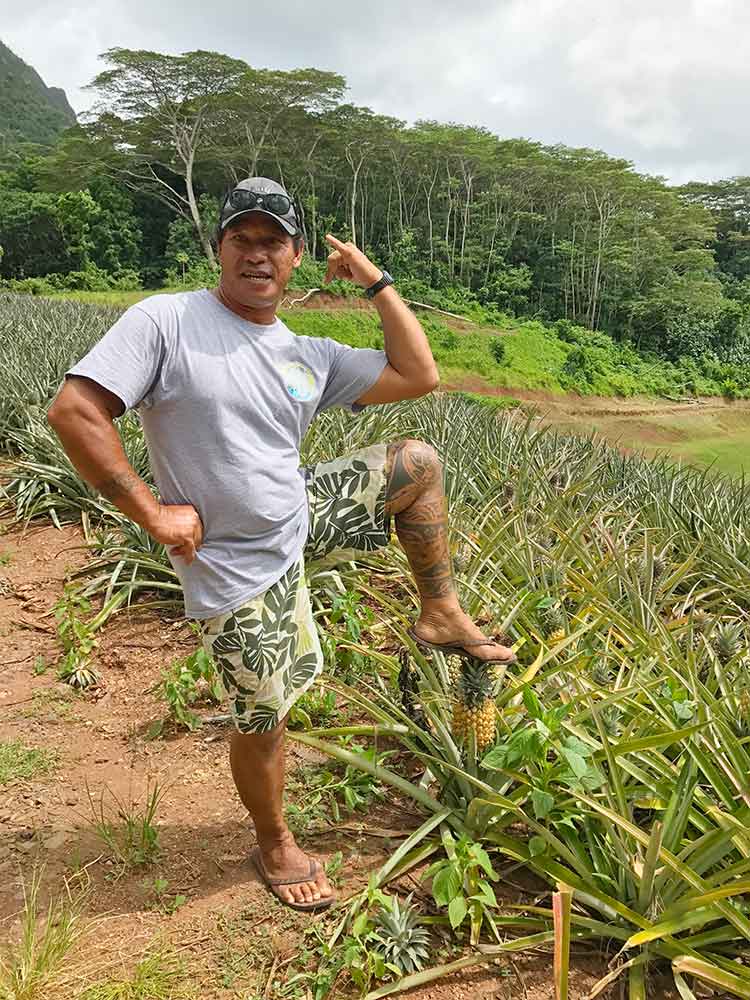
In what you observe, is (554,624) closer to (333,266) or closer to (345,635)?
(345,635)

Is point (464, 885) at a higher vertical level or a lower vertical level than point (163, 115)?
lower

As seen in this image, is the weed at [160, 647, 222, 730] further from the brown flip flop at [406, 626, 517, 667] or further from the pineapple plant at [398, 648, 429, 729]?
the brown flip flop at [406, 626, 517, 667]

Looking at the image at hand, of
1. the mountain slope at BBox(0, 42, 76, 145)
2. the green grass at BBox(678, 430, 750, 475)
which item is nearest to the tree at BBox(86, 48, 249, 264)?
the green grass at BBox(678, 430, 750, 475)

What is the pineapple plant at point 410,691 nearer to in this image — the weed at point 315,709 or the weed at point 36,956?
the weed at point 315,709

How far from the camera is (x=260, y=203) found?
5.35 feet

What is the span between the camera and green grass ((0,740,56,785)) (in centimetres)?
227

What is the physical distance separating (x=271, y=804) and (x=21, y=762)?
3.38ft

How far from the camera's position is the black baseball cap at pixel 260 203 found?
163cm

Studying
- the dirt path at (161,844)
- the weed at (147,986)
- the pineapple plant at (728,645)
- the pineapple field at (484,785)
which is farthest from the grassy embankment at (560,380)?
the weed at (147,986)

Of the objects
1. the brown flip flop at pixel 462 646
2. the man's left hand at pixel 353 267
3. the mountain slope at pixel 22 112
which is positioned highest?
the mountain slope at pixel 22 112

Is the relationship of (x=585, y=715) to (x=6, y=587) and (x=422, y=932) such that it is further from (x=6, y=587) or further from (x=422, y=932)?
(x=6, y=587)

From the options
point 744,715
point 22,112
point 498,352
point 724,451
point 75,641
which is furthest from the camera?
point 22,112

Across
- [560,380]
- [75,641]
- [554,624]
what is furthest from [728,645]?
[560,380]

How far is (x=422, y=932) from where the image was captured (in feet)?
5.43
